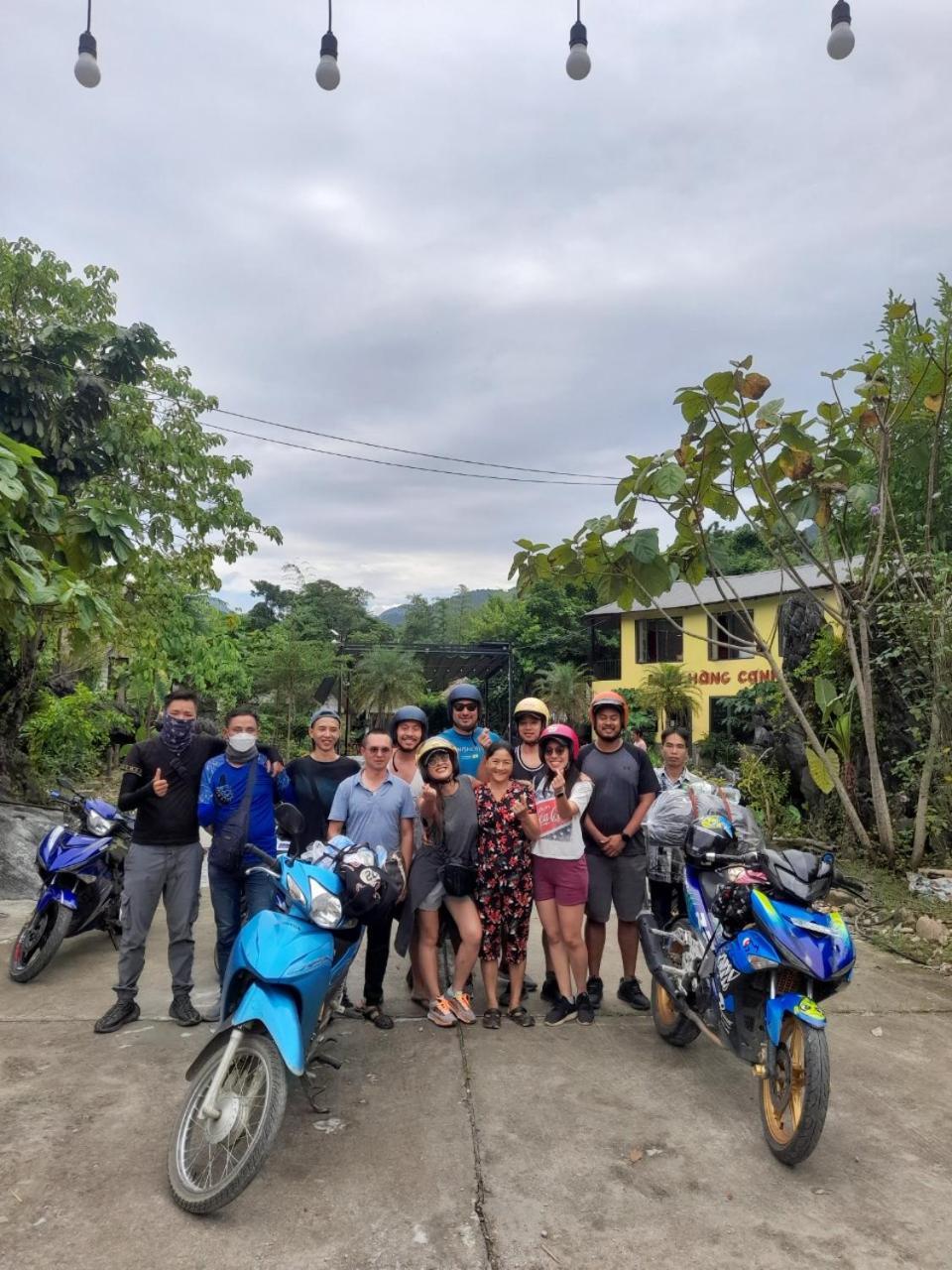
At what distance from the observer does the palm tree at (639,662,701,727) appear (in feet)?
74.0

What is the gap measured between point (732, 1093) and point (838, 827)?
520 centimetres

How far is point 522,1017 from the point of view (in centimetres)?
405

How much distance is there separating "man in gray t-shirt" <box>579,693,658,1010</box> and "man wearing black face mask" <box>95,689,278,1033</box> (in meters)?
1.62

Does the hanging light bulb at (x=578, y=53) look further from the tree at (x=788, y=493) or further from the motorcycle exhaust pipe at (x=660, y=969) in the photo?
the motorcycle exhaust pipe at (x=660, y=969)

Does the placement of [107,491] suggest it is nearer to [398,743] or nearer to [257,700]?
[398,743]

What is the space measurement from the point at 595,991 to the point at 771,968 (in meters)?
1.52

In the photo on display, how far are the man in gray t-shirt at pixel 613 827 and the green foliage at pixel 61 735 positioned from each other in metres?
8.20

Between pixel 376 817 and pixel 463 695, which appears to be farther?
pixel 463 695

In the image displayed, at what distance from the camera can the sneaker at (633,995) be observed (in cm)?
433

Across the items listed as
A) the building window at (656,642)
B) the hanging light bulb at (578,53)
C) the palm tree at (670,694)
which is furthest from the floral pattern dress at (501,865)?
the building window at (656,642)

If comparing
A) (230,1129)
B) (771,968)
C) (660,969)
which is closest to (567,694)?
(660,969)

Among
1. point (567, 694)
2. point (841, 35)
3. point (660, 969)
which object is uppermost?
point (841, 35)

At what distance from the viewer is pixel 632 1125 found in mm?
3107

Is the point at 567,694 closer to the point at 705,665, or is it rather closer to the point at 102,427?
the point at 705,665
